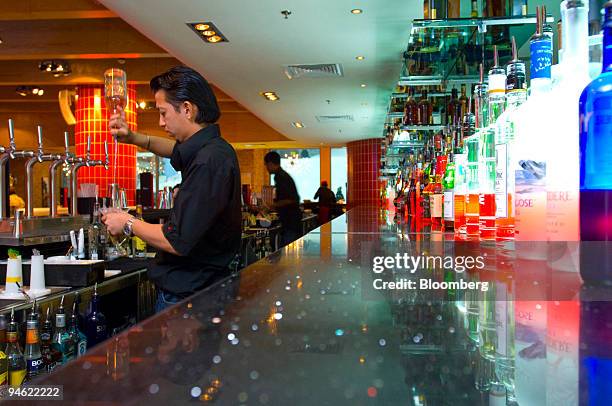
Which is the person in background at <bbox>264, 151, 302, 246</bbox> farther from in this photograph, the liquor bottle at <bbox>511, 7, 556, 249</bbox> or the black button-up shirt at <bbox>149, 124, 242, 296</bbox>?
the liquor bottle at <bbox>511, 7, 556, 249</bbox>

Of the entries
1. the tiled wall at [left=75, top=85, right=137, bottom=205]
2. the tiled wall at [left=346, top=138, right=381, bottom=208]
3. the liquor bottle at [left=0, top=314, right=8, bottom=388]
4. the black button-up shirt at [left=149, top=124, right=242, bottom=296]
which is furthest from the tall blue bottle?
the tiled wall at [left=346, top=138, right=381, bottom=208]

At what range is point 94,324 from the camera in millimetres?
2295

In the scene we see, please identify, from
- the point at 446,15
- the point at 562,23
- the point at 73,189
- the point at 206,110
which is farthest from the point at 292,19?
the point at 562,23

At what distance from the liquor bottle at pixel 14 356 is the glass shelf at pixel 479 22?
202 centimetres

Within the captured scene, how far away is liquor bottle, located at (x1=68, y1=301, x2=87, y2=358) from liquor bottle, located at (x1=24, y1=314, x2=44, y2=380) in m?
0.24

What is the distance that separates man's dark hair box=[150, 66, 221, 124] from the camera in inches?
75.0

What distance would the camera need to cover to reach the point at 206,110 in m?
1.95

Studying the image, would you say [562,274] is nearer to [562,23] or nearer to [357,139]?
[562,23]

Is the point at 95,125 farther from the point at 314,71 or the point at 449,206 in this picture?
the point at 449,206

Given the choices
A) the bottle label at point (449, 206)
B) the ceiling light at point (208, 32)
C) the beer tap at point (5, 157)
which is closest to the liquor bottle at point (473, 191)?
the bottle label at point (449, 206)

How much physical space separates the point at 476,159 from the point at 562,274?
2.64 feet

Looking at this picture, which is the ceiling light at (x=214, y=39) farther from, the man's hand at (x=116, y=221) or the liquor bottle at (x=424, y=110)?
the man's hand at (x=116, y=221)

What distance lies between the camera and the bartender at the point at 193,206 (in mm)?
1670

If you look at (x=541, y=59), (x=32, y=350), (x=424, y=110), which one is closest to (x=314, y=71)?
(x=424, y=110)
